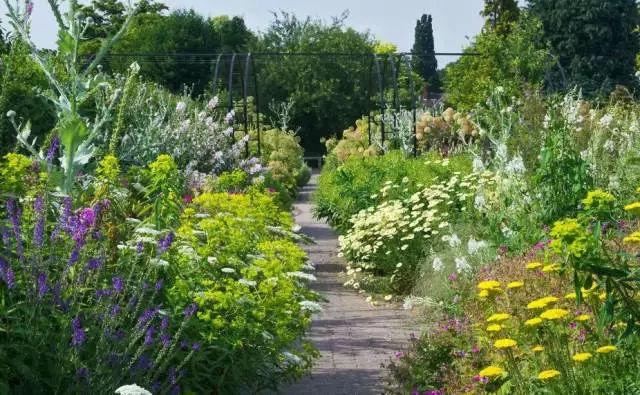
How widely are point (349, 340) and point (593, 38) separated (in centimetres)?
1812

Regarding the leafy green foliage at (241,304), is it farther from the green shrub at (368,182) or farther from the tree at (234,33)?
the tree at (234,33)

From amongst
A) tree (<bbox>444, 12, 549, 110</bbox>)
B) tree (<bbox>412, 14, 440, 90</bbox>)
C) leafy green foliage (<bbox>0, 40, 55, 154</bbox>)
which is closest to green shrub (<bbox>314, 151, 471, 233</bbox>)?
leafy green foliage (<bbox>0, 40, 55, 154</bbox>)

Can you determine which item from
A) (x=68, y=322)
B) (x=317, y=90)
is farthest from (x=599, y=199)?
(x=317, y=90)

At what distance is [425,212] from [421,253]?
1.28ft

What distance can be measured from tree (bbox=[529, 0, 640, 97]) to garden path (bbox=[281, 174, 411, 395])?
1497cm

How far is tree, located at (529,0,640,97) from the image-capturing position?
23047mm

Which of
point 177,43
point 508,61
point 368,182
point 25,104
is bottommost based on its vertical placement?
point 368,182

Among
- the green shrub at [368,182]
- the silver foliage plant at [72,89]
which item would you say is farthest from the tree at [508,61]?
the silver foliage plant at [72,89]

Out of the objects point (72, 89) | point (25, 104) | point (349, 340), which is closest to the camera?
point (72, 89)

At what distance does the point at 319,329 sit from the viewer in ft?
24.1

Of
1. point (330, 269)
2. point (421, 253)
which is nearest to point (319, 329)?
point (421, 253)

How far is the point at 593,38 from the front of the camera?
23.1 metres

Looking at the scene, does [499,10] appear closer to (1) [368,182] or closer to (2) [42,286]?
(1) [368,182]

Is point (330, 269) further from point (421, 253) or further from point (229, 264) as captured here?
point (229, 264)
